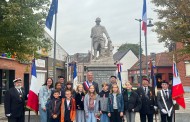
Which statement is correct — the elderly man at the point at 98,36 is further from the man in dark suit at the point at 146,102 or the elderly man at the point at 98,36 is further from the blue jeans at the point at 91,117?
the blue jeans at the point at 91,117

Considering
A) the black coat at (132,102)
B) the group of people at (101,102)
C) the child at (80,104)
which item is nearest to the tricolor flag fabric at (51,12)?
the group of people at (101,102)

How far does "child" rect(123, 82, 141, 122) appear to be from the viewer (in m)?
9.10

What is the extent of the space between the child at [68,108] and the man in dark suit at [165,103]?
8.74ft

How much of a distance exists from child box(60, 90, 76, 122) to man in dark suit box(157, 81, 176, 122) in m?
2.66

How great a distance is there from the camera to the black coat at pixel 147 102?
9.38 metres

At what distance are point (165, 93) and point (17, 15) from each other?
7.48m

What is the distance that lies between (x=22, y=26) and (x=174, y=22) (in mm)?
9219

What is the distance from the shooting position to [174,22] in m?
17.9

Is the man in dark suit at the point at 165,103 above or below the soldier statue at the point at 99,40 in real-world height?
below

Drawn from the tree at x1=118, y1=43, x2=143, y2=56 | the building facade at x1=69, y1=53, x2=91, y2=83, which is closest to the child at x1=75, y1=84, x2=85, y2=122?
the building facade at x1=69, y1=53, x2=91, y2=83

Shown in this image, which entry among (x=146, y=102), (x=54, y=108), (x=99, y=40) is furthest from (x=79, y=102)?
(x=99, y=40)

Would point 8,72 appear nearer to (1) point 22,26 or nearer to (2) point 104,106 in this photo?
(1) point 22,26

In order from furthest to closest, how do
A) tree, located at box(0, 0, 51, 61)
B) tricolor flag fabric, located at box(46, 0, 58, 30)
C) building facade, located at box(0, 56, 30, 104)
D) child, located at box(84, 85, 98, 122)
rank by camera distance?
building facade, located at box(0, 56, 30, 104) < tree, located at box(0, 0, 51, 61) < tricolor flag fabric, located at box(46, 0, 58, 30) < child, located at box(84, 85, 98, 122)

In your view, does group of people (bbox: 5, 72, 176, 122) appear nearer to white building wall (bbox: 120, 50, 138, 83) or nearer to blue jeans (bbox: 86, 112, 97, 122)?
blue jeans (bbox: 86, 112, 97, 122)
